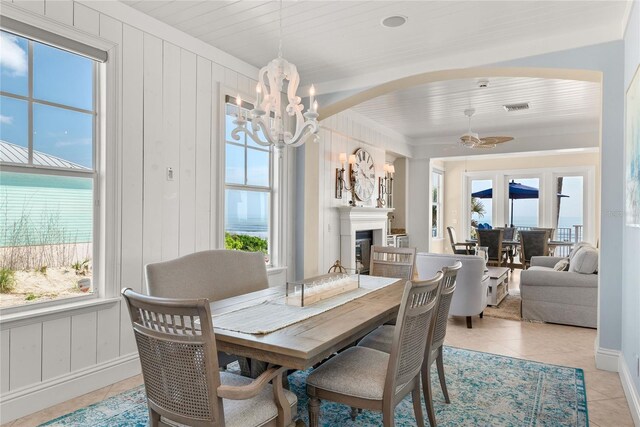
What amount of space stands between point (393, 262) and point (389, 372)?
175cm

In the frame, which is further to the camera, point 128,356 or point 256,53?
point 256,53

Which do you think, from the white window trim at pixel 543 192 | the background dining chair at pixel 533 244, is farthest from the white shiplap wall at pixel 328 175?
the white window trim at pixel 543 192

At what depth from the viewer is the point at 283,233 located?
14.9 feet

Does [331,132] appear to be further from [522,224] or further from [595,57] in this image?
[522,224]

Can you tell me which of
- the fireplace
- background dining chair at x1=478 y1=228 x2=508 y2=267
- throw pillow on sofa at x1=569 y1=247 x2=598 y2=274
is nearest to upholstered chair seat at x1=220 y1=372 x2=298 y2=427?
throw pillow on sofa at x1=569 y1=247 x2=598 y2=274

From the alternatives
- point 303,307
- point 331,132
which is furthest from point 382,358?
point 331,132

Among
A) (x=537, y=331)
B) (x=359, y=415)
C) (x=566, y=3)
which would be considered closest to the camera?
(x=359, y=415)

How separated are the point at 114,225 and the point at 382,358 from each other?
207 centimetres

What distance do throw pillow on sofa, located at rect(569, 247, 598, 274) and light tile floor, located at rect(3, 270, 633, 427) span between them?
2.03 feet

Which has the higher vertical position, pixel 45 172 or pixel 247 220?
pixel 45 172

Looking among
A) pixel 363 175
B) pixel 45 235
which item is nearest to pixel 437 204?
pixel 363 175

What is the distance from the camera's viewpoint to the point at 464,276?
13.7 ft

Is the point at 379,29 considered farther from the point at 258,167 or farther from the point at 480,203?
the point at 480,203

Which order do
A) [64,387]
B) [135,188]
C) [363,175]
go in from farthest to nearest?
[363,175], [135,188], [64,387]
